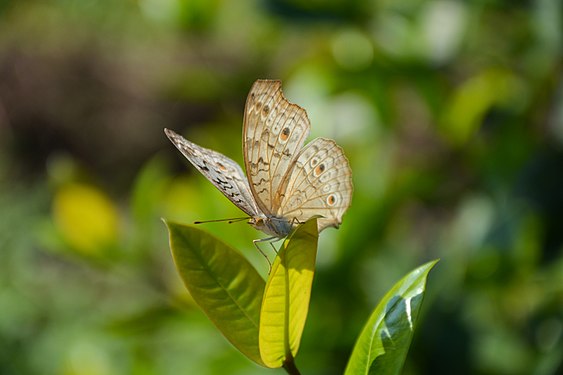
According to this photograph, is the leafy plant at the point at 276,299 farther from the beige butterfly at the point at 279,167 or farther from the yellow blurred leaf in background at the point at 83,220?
the yellow blurred leaf in background at the point at 83,220

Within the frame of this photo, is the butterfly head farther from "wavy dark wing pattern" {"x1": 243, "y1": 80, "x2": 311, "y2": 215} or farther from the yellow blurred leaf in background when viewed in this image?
the yellow blurred leaf in background

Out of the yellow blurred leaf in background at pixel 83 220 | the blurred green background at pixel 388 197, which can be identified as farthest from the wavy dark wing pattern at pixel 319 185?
the yellow blurred leaf in background at pixel 83 220

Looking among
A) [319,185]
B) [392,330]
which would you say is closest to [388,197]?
[319,185]

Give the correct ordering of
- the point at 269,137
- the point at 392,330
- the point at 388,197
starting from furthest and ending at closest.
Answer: the point at 388,197, the point at 269,137, the point at 392,330

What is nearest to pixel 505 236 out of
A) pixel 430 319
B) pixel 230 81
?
pixel 430 319

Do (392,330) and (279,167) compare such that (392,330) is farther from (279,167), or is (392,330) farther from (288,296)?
(279,167)
